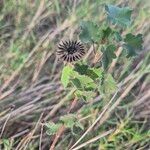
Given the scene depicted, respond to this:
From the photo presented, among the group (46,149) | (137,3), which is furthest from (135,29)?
(46,149)

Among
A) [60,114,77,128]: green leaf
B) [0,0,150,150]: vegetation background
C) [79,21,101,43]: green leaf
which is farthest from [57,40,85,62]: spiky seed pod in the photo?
[0,0,150,150]: vegetation background

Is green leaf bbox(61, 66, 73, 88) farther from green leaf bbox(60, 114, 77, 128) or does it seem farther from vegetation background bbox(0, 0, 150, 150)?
vegetation background bbox(0, 0, 150, 150)

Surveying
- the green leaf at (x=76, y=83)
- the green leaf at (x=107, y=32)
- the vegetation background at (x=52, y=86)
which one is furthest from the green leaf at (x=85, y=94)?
the vegetation background at (x=52, y=86)

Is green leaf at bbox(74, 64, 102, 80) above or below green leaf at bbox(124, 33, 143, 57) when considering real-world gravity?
below

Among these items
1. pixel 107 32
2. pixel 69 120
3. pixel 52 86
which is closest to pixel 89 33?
pixel 107 32

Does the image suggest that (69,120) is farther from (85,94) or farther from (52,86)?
(52,86)

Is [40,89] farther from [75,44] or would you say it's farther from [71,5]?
[75,44]
